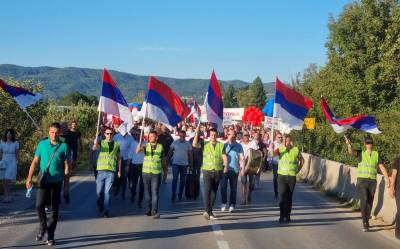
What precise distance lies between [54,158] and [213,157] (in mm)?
3844

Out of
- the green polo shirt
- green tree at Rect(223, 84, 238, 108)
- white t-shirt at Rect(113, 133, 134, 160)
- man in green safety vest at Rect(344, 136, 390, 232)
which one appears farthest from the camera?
green tree at Rect(223, 84, 238, 108)

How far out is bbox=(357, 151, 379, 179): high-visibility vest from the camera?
11078 millimetres

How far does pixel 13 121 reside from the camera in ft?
72.6

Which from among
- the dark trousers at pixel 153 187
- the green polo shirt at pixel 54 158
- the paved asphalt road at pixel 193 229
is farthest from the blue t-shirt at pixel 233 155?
the green polo shirt at pixel 54 158

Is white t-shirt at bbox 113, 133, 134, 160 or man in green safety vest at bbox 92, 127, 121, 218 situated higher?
white t-shirt at bbox 113, 133, 134, 160

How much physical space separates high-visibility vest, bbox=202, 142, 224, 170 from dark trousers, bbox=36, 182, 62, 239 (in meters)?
3.65

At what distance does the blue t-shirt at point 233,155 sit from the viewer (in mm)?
13078

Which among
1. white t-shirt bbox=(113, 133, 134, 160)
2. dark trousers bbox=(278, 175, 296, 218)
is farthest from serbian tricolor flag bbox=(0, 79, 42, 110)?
dark trousers bbox=(278, 175, 296, 218)

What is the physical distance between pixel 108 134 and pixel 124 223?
72.1 inches

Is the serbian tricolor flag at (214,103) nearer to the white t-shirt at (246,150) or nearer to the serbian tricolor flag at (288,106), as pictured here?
the serbian tricolor flag at (288,106)

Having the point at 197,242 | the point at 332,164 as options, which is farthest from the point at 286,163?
the point at 332,164

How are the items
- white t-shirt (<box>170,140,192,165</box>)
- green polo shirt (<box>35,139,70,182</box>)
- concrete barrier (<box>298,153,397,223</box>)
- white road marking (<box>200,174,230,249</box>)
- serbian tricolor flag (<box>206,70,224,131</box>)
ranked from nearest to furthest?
green polo shirt (<box>35,139,70,182</box>)
white road marking (<box>200,174,230,249</box>)
concrete barrier (<box>298,153,397,223</box>)
serbian tricolor flag (<box>206,70,224,131</box>)
white t-shirt (<box>170,140,192,165</box>)

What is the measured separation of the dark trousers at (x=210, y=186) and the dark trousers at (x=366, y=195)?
278cm

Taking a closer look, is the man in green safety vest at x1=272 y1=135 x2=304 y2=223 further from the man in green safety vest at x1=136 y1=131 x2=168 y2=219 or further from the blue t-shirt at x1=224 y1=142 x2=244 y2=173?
the man in green safety vest at x1=136 y1=131 x2=168 y2=219
